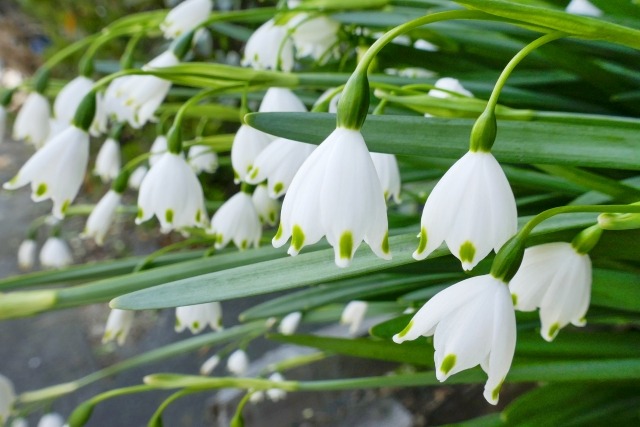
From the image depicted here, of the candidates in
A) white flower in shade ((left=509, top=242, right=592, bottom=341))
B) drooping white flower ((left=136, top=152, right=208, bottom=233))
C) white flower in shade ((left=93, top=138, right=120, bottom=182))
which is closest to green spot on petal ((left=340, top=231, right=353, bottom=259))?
white flower in shade ((left=509, top=242, right=592, bottom=341))

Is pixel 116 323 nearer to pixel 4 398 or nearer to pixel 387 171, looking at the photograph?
pixel 4 398

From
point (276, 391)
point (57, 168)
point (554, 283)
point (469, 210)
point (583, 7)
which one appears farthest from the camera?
point (276, 391)

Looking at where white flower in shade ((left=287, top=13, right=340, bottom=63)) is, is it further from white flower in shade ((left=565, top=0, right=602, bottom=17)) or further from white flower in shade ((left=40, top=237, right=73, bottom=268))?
white flower in shade ((left=40, top=237, right=73, bottom=268))

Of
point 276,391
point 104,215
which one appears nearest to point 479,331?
point 104,215

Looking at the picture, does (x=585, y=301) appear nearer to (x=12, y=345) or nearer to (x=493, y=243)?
(x=493, y=243)

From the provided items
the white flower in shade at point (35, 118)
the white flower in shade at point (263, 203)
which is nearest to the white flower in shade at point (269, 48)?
the white flower in shade at point (263, 203)

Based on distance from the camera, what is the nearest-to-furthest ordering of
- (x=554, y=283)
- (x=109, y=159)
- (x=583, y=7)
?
(x=554, y=283)
(x=583, y=7)
(x=109, y=159)

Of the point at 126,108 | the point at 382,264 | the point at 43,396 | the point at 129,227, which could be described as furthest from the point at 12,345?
the point at 382,264
